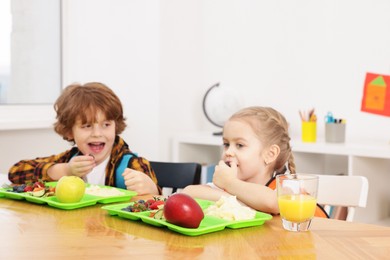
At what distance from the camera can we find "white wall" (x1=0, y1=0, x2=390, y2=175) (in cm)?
306

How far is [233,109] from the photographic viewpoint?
11.0 ft

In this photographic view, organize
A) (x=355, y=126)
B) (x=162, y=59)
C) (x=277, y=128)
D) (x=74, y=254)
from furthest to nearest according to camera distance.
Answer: (x=162, y=59)
(x=355, y=126)
(x=277, y=128)
(x=74, y=254)

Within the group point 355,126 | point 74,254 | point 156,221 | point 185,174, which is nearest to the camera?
point 74,254

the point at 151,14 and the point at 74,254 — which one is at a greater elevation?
the point at 151,14

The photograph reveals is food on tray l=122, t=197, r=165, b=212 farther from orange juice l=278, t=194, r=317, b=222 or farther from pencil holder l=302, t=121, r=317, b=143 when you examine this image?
pencil holder l=302, t=121, r=317, b=143

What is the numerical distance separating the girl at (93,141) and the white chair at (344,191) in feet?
1.77

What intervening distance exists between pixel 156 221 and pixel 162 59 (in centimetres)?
241

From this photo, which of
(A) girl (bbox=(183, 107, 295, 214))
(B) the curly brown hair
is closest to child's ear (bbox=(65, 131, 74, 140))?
(B) the curly brown hair

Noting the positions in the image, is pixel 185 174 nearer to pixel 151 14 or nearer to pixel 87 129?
pixel 87 129

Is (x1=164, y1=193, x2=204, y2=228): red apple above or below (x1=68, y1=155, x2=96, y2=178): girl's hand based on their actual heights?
above

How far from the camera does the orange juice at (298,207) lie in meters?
1.22

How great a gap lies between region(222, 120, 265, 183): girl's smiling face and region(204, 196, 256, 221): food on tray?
1.33 feet

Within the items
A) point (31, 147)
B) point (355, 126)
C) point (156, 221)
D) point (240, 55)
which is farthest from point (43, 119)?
point (156, 221)

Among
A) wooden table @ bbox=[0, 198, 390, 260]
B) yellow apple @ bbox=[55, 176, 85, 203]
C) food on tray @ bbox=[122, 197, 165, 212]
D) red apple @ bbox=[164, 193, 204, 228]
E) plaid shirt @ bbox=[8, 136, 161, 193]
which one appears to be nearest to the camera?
wooden table @ bbox=[0, 198, 390, 260]
